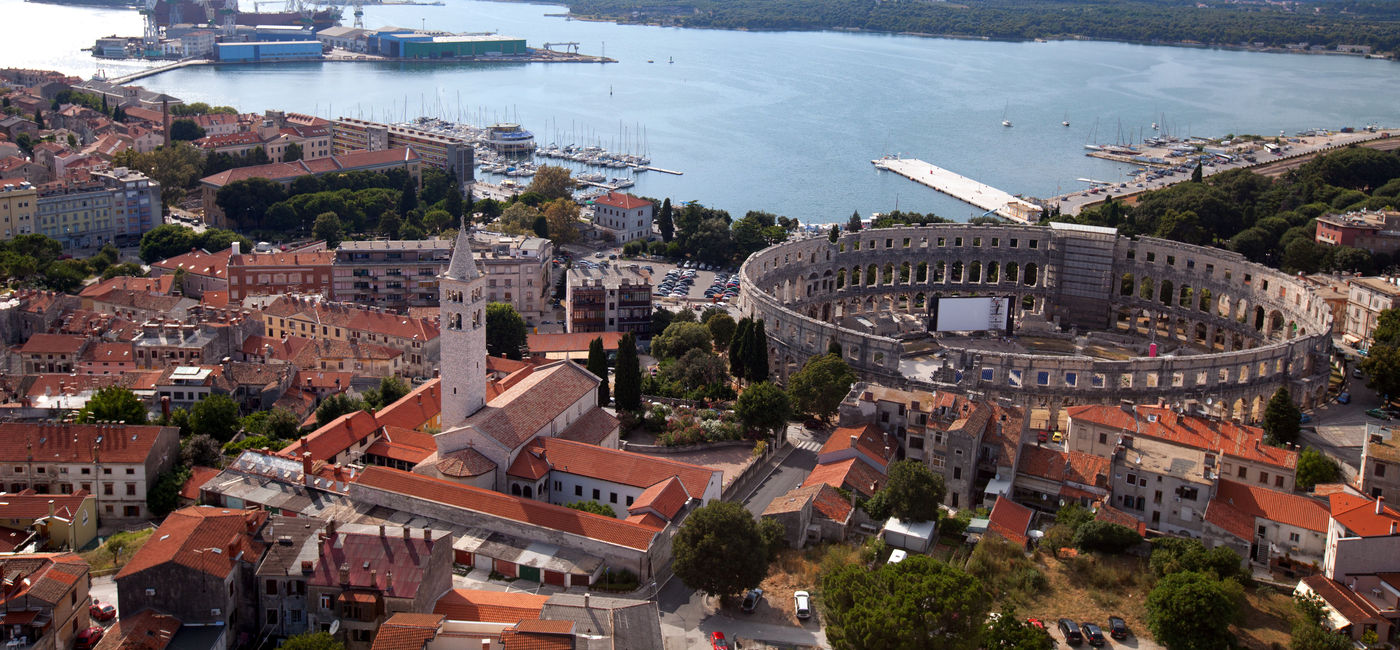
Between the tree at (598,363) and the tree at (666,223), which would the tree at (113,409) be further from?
the tree at (666,223)

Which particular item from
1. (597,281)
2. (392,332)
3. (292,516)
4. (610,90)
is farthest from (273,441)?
(610,90)

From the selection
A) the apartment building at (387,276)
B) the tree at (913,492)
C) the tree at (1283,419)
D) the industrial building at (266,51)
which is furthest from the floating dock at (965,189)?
the industrial building at (266,51)

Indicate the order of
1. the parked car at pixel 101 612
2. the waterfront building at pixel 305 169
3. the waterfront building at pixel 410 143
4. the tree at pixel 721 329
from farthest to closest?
1. the waterfront building at pixel 410 143
2. the waterfront building at pixel 305 169
3. the tree at pixel 721 329
4. the parked car at pixel 101 612

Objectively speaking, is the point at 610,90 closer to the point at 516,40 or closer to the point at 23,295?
the point at 516,40

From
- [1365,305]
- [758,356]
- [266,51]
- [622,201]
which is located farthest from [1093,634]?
[266,51]

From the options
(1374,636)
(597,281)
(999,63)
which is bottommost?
(1374,636)

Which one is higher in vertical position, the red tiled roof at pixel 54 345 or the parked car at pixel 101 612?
the red tiled roof at pixel 54 345

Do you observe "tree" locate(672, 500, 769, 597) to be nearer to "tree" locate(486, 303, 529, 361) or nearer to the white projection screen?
"tree" locate(486, 303, 529, 361)
